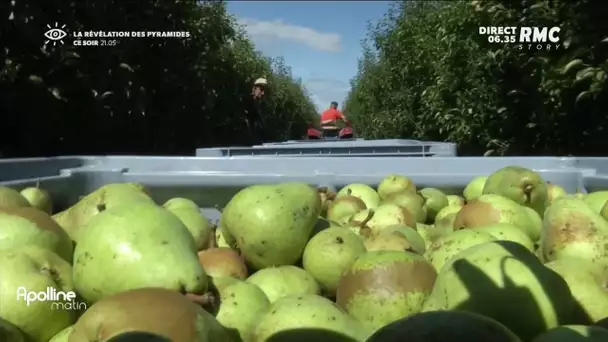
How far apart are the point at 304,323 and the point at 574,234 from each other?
3.11 feet

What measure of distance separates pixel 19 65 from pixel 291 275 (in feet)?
27.0

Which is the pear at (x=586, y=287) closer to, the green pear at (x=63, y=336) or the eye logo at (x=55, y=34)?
the green pear at (x=63, y=336)

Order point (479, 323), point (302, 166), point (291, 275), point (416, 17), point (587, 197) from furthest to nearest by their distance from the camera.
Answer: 1. point (416, 17)
2. point (302, 166)
3. point (587, 197)
4. point (291, 275)
5. point (479, 323)

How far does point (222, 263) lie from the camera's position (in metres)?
2.04

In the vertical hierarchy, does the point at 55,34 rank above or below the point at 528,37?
above

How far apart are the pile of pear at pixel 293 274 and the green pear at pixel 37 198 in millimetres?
288

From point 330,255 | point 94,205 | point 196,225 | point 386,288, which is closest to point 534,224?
point 330,255

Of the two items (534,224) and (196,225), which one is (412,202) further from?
(196,225)

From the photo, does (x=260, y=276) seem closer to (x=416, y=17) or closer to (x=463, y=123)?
(x=463, y=123)

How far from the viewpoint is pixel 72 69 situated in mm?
9852

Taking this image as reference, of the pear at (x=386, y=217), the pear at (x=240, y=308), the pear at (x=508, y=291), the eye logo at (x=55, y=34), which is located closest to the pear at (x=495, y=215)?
the pear at (x=386, y=217)

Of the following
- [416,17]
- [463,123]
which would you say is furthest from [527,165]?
[416,17]

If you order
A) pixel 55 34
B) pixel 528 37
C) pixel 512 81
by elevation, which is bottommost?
pixel 512 81

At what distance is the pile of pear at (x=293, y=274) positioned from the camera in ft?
4.47
